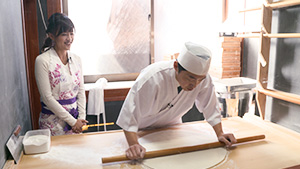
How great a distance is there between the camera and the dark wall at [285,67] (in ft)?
4.95

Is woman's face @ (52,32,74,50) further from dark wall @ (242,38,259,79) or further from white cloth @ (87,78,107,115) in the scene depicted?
dark wall @ (242,38,259,79)

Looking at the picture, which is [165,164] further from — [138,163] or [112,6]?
[112,6]

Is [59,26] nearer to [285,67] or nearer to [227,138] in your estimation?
[227,138]

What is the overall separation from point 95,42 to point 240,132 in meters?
1.46

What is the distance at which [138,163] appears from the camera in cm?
107

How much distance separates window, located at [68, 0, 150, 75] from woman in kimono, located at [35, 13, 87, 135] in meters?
0.54

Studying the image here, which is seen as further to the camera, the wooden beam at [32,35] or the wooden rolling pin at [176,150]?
the wooden beam at [32,35]

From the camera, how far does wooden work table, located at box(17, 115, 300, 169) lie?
106cm

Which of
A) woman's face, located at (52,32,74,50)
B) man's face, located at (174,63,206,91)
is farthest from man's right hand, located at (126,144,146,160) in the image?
woman's face, located at (52,32,74,50)

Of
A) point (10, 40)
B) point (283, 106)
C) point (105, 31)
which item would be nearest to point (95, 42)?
point (105, 31)

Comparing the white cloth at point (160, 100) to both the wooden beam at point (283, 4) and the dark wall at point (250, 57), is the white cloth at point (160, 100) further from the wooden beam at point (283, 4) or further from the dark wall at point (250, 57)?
the dark wall at point (250, 57)

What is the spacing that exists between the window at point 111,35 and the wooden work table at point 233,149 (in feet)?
3.43

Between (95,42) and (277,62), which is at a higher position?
(95,42)

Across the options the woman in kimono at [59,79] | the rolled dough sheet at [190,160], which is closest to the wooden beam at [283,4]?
the rolled dough sheet at [190,160]
